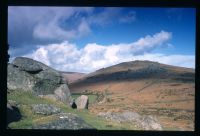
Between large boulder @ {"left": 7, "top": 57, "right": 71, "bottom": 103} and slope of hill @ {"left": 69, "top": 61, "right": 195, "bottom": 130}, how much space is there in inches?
386

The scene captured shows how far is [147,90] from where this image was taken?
4566cm

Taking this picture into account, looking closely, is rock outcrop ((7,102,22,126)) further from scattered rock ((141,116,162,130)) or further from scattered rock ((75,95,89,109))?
scattered rock ((75,95,89,109))

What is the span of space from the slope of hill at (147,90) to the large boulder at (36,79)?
9805mm

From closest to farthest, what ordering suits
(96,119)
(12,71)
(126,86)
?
1. (96,119)
2. (12,71)
3. (126,86)

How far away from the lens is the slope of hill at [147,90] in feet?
99.2

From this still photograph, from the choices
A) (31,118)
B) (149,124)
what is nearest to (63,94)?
(149,124)

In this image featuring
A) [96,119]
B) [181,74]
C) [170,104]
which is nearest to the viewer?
[96,119]

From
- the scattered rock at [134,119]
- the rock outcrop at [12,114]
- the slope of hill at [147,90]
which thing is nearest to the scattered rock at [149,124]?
the scattered rock at [134,119]

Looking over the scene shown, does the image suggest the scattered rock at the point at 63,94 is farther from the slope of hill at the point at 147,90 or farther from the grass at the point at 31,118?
the slope of hill at the point at 147,90
